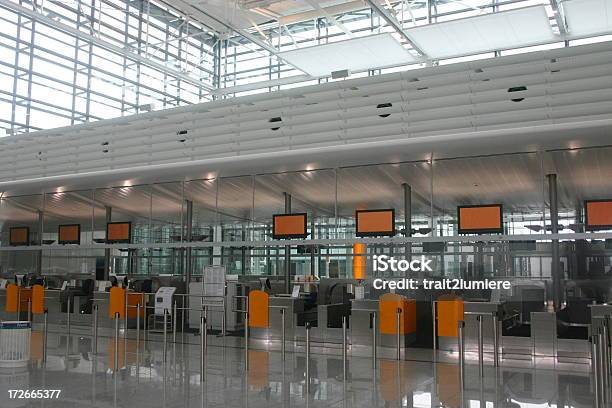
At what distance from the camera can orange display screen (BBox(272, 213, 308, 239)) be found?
1284cm

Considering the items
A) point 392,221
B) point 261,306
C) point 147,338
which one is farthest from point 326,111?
point 147,338

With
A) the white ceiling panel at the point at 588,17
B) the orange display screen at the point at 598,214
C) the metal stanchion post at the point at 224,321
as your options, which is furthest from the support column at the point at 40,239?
the white ceiling panel at the point at 588,17

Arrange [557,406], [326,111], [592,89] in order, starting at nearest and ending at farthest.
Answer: [557,406], [592,89], [326,111]

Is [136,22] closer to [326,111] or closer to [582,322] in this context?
[326,111]

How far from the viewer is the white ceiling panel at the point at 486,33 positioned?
17.5 metres

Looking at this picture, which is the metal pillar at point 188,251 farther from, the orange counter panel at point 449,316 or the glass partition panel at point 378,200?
the orange counter panel at point 449,316

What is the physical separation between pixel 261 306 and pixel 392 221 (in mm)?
3145

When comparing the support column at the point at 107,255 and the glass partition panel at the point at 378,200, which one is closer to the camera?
the glass partition panel at the point at 378,200

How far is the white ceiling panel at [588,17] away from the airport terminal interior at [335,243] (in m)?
0.11

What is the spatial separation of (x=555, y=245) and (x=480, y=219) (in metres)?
1.35

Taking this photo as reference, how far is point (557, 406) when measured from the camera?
6.90 metres

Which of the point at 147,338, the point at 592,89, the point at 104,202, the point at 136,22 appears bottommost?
the point at 147,338

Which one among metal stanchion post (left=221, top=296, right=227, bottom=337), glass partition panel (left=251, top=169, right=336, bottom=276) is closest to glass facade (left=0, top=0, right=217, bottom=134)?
glass partition panel (left=251, top=169, right=336, bottom=276)

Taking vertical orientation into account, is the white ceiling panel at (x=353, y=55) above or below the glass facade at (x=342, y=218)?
above
